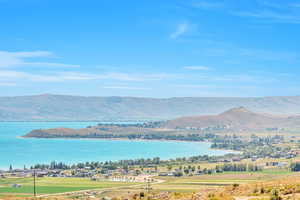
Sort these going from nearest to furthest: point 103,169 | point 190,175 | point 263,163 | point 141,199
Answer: point 141,199, point 190,175, point 103,169, point 263,163

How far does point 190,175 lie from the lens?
79.7 meters

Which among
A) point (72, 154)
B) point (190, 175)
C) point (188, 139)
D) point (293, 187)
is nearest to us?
point (293, 187)

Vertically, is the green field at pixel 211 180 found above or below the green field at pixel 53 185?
below

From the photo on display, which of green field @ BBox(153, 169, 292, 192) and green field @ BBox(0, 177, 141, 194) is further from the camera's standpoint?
green field @ BBox(153, 169, 292, 192)

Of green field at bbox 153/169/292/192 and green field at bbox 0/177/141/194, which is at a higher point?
green field at bbox 0/177/141/194

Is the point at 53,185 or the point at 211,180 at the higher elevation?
the point at 53,185

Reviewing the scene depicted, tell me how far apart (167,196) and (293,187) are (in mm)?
5942

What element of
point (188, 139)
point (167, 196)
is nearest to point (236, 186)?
point (167, 196)

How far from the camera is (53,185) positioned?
2704 inches

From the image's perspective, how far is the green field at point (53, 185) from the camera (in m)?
62.6

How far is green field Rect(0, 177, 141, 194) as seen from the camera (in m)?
62.6

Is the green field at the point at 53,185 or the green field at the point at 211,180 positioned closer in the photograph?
the green field at the point at 53,185

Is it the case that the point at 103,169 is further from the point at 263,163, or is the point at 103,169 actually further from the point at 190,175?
the point at 263,163

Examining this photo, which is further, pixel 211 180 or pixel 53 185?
pixel 211 180
